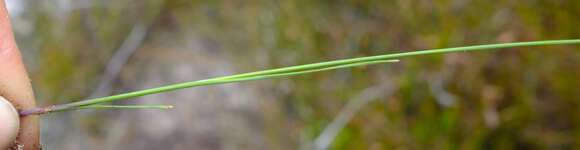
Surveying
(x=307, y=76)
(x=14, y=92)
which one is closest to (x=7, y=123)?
(x=14, y=92)

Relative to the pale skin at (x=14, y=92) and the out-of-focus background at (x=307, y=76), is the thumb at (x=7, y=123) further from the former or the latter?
the out-of-focus background at (x=307, y=76)

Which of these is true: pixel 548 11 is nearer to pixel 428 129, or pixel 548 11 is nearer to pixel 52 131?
pixel 428 129

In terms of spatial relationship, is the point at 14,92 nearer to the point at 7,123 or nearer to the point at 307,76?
the point at 7,123

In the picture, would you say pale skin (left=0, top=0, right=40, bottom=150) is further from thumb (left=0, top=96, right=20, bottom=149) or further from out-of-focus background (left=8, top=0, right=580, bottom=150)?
out-of-focus background (left=8, top=0, right=580, bottom=150)

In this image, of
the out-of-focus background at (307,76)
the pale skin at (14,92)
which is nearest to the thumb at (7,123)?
the pale skin at (14,92)

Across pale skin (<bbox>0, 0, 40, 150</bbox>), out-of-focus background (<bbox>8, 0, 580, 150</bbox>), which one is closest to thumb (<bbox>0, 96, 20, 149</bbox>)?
pale skin (<bbox>0, 0, 40, 150</bbox>)

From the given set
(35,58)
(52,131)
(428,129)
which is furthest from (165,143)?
(428,129)

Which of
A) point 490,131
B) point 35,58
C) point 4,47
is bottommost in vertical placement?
point 490,131
